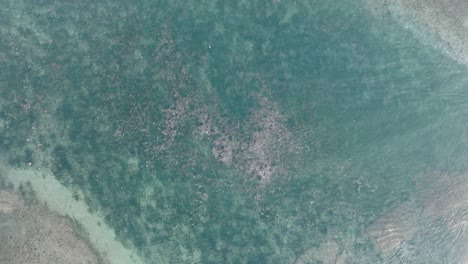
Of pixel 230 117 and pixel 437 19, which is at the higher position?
pixel 437 19

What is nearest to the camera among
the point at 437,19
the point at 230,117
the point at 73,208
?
the point at 73,208

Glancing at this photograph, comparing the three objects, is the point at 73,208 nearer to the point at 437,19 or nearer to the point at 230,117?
the point at 230,117

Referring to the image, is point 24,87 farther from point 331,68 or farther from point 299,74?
point 331,68

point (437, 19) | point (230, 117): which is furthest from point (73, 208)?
point (437, 19)

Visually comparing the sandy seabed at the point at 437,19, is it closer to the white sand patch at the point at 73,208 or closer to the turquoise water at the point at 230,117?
the turquoise water at the point at 230,117

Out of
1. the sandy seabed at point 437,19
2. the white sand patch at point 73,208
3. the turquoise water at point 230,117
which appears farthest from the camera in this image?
the turquoise water at point 230,117

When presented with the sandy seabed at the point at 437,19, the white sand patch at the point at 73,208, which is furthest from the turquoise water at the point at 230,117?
the sandy seabed at the point at 437,19
